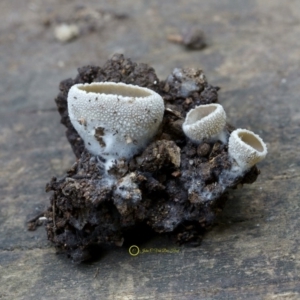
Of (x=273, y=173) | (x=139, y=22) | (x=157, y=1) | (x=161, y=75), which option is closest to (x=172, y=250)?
(x=273, y=173)

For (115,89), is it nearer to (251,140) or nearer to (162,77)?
(251,140)

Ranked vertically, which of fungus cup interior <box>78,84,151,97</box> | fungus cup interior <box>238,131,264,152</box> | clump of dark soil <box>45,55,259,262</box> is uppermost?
fungus cup interior <box>78,84,151,97</box>

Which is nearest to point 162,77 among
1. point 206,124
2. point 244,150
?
point 206,124

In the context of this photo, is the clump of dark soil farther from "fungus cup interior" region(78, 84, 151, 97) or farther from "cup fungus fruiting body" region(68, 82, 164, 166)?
"fungus cup interior" region(78, 84, 151, 97)

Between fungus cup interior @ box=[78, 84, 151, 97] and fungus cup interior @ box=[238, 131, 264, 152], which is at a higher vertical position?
fungus cup interior @ box=[78, 84, 151, 97]

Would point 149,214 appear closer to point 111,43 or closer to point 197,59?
point 197,59

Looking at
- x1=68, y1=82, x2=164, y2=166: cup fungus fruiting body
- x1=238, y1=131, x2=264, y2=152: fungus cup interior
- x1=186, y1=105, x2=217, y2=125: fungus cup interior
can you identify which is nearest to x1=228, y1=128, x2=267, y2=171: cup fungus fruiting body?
x1=238, y1=131, x2=264, y2=152: fungus cup interior

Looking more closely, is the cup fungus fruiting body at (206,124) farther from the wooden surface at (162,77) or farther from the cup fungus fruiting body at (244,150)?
the wooden surface at (162,77)
